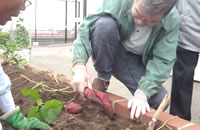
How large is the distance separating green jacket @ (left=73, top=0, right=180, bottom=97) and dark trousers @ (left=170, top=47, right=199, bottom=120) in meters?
0.32

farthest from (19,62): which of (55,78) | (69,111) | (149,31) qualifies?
(149,31)

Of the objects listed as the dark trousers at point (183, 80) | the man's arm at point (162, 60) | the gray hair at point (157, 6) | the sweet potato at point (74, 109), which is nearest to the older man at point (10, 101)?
the sweet potato at point (74, 109)

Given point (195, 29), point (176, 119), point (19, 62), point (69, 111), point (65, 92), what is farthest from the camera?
point (19, 62)

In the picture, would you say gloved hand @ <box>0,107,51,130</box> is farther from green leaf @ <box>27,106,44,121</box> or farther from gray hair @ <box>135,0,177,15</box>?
gray hair @ <box>135,0,177,15</box>

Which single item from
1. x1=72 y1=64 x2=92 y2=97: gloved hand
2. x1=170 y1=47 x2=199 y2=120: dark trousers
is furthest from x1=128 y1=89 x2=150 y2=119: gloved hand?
x1=170 y1=47 x2=199 y2=120: dark trousers

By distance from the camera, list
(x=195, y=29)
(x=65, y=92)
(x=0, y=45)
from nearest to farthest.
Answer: (x=65, y=92), (x=195, y=29), (x=0, y=45)

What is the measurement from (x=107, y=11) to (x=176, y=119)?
29.0 inches

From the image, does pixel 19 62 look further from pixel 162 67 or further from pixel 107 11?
pixel 162 67

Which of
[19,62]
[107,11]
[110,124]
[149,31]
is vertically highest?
[107,11]

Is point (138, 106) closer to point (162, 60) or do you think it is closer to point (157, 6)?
point (162, 60)

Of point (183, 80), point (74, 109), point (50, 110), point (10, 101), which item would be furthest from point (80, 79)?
point (183, 80)

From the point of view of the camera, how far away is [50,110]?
116 cm

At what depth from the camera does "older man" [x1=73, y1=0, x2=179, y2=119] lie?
1.39 m

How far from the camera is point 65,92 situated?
1.66 metres
